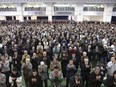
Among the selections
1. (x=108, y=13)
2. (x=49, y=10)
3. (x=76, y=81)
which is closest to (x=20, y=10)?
(x=49, y=10)

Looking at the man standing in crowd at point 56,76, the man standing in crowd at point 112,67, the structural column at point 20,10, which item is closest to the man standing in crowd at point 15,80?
the man standing in crowd at point 56,76

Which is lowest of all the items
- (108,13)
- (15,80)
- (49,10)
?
(108,13)

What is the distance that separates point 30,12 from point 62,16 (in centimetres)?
660

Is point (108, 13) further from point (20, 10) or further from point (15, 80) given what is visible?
point (15, 80)

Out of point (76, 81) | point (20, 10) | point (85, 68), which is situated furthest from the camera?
point (20, 10)

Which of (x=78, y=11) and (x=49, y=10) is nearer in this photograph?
(x=78, y=11)

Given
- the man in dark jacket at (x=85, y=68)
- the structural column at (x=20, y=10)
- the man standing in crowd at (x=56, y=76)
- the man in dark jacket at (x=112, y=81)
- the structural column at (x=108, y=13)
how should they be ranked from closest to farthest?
the man in dark jacket at (x=112, y=81)
the man standing in crowd at (x=56, y=76)
the man in dark jacket at (x=85, y=68)
the structural column at (x=108, y=13)
the structural column at (x=20, y=10)

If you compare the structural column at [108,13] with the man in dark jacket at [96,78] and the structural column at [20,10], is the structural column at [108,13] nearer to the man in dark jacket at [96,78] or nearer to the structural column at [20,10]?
the structural column at [20,10]

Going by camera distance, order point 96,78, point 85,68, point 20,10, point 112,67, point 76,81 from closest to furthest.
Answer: point 76,81 → point 96,78 → point 85,68 → point 112,67 → point 20,10

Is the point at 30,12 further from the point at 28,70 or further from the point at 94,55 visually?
the point at 28,70

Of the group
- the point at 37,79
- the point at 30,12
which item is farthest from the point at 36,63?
the point at 30,12

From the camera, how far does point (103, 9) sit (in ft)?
154

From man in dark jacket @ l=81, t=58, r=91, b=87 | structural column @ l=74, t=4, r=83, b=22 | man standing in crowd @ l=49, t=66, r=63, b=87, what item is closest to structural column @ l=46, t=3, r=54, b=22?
structural column @ l=74, t=4, r=83, b=22

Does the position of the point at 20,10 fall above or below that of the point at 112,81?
below
